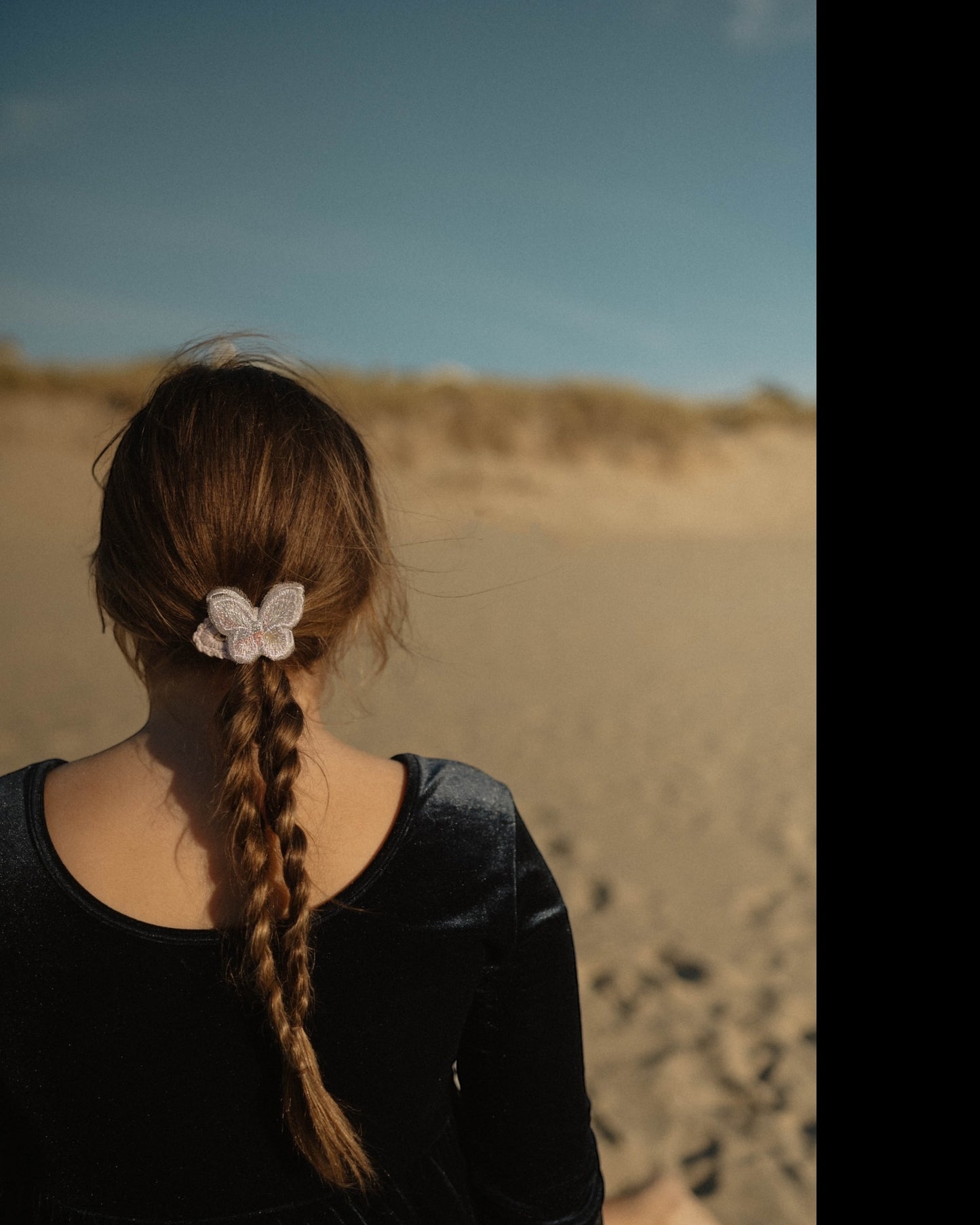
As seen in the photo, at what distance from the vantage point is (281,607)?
0.96 meters

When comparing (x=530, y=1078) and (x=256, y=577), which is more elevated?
(x=256, y=577)

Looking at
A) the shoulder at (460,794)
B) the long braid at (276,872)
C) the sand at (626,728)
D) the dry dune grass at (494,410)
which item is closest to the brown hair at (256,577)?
the long braid at (276,872)

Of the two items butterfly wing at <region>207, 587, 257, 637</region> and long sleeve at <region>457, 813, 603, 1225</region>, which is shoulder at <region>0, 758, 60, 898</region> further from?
long sleeve at <region>457, 813, 603, 1225</region>

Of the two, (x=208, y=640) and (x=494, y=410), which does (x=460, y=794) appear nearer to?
(x=208, y=640)

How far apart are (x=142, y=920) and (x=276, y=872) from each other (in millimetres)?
133

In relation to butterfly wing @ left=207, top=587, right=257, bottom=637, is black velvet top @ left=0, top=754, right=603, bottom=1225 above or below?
below

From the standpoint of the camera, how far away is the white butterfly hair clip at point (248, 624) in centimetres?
94

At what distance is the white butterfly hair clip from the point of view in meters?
0.94

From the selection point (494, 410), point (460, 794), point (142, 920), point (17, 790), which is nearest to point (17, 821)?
point (17, 790)

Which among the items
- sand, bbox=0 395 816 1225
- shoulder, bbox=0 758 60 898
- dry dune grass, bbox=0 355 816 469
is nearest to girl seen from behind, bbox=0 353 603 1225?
shoulder, bbox=0 758 60 898

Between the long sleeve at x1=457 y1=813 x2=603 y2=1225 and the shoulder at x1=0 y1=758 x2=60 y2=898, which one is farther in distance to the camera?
the long sleeve at x1=457 y1=813 x2=603 y2=1225

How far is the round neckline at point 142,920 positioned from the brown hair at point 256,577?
1.4 inches

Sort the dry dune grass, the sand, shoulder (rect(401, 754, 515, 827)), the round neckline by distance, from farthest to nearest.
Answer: the dry dune grass < the sand < shoulder (rect(401, 754, 515, 827)) < the round neckline
